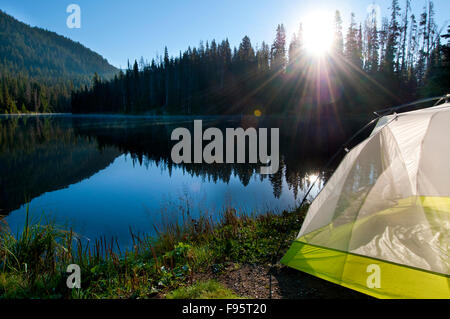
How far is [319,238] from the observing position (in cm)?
389

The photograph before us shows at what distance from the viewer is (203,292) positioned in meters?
3.48

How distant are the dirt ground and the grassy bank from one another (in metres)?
0.15

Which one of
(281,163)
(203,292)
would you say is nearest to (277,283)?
(203,292)

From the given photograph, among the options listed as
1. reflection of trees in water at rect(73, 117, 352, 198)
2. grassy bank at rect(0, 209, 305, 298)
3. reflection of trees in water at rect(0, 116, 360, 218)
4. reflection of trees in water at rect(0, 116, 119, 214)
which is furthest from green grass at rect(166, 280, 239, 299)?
reflection of trees in water at rect(0, 116, 119, 214)

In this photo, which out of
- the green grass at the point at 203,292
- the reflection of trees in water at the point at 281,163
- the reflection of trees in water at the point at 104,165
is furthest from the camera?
the reflection of trees in water at the point at 281,163

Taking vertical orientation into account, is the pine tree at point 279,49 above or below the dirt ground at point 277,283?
above

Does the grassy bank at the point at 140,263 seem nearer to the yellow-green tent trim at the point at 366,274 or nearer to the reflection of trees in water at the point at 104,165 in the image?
the yellow-green tent trim at the point at 366,274

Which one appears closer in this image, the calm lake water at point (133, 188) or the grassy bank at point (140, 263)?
the grassy bank at point (140, 263)

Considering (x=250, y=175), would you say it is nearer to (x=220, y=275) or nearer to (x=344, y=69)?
(x=220, y=275)

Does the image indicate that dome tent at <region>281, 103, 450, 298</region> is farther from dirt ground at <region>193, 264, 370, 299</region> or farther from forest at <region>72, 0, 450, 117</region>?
forest at <region>72, 0, 450, 117</region>

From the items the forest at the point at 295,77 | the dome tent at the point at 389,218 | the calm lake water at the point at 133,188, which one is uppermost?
the forest at the point at 295,77

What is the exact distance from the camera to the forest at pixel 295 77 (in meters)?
38.7

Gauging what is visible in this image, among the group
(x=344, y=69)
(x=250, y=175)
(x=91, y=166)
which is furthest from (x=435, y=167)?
(x=344, y=69)

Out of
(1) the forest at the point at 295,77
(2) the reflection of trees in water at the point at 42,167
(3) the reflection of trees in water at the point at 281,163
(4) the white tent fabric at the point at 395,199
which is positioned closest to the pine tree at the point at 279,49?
(1) the forest at the point at 295,77
